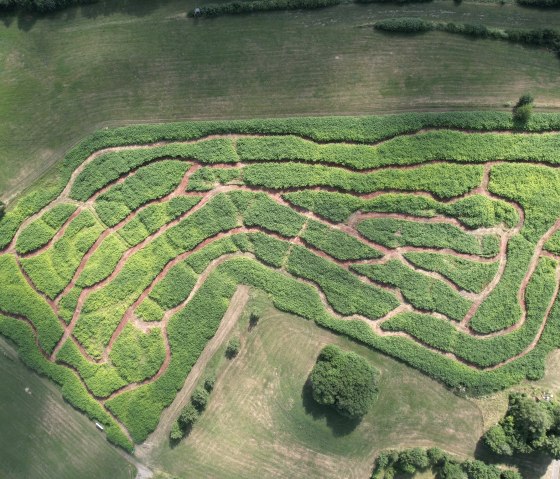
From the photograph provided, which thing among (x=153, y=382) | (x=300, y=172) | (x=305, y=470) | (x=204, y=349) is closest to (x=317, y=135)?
(x=300, y=172)

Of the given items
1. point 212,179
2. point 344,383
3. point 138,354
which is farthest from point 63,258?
point 344,383

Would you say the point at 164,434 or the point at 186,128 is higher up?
the point at 186,128

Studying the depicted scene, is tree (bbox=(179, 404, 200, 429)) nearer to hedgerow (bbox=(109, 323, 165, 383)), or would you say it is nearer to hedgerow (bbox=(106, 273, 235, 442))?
hedgerow (bbox=(106, 273, 235, 442))

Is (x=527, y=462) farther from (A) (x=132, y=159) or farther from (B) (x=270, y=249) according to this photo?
(A) (x=132, y=159)

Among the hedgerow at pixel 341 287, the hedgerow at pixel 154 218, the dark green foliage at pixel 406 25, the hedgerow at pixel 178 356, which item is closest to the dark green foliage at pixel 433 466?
the hedgerow at pixel 341 287

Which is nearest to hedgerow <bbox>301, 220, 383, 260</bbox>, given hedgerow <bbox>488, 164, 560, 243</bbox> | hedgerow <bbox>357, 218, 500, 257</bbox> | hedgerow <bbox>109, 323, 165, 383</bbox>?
hedgerow <bbox>357, 218, 500, 257</bbox>

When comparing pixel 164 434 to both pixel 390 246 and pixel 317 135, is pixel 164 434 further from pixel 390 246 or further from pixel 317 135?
pixel 317 135

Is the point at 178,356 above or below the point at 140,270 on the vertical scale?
below
